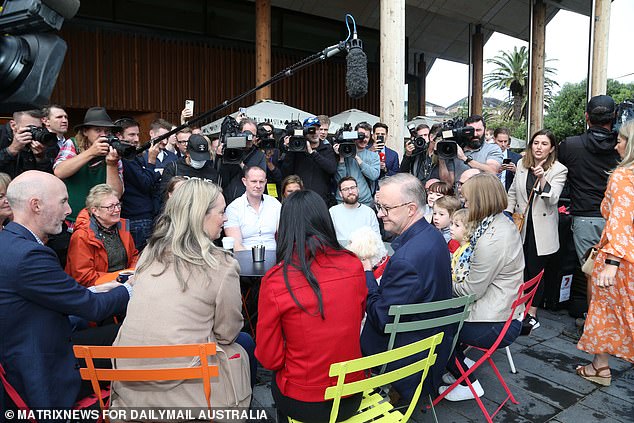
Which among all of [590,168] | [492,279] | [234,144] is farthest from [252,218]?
[590,168]

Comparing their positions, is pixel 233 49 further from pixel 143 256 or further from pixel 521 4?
pixel 143 256

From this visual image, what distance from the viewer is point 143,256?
208cm

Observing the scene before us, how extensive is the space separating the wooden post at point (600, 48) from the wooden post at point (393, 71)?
397cm

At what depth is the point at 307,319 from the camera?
5.92 feet

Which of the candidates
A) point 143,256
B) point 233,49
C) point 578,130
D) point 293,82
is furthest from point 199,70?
point 578,130

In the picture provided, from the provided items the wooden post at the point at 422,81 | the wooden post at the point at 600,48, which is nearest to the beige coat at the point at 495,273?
the wooden post at the point at 600,48

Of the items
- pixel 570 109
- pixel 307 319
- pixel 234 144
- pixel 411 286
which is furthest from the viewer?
pixel 570 109

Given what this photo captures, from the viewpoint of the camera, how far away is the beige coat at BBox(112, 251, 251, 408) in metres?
1.82

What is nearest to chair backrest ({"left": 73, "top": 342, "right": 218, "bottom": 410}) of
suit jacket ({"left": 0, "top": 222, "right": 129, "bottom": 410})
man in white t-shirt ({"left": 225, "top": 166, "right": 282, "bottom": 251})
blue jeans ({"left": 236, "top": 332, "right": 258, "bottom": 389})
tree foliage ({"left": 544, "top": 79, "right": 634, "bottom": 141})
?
suit jacket ({"left": 0, "top": 222, "right": 129, "bottom": 410})

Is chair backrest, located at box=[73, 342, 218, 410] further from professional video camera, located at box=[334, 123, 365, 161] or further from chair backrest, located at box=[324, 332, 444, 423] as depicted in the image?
professional video camera, located at box=[334, 123, 365, 161]

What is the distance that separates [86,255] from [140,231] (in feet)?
3.72

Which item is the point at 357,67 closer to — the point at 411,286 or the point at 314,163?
the point at 411,286

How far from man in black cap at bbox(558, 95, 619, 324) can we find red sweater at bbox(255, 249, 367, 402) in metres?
3.08

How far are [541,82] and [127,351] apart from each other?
11.3 metres
